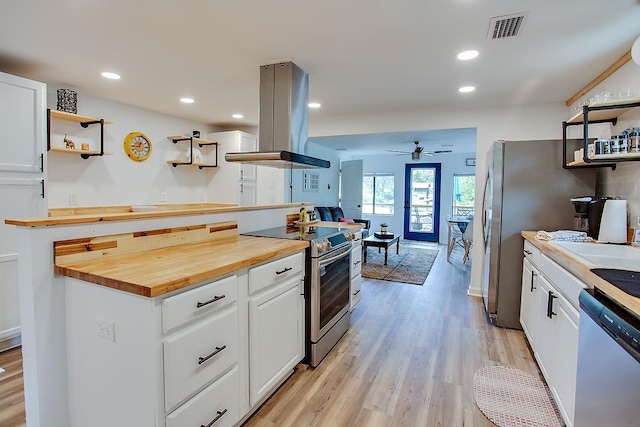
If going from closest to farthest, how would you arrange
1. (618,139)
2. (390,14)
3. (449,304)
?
(390,14), (618,139), (449,304)

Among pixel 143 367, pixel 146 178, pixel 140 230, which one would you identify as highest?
pixel 146 178

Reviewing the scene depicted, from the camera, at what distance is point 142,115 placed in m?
4.24

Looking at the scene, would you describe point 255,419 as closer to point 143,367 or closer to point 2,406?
point 143,367

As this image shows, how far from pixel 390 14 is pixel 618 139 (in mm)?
1733

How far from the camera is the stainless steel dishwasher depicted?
39.1 inches

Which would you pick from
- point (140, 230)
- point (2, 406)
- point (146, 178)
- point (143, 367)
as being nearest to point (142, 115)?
point (146, 178)

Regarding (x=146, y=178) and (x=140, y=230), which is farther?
(x=146, y=178)

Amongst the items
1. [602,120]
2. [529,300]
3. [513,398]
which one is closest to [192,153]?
[529,300]

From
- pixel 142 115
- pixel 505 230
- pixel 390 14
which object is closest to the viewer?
pixel 390 14

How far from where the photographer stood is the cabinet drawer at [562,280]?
5.26 feet

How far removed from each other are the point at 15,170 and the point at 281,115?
82.7 inches

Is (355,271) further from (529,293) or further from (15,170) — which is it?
(15,170)

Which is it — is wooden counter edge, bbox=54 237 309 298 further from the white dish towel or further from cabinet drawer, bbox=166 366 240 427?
the white dish towel

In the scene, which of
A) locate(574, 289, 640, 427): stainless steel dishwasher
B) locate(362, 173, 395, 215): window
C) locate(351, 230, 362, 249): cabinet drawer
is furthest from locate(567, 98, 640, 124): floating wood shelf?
locate(362, 173, 395, 215): window
